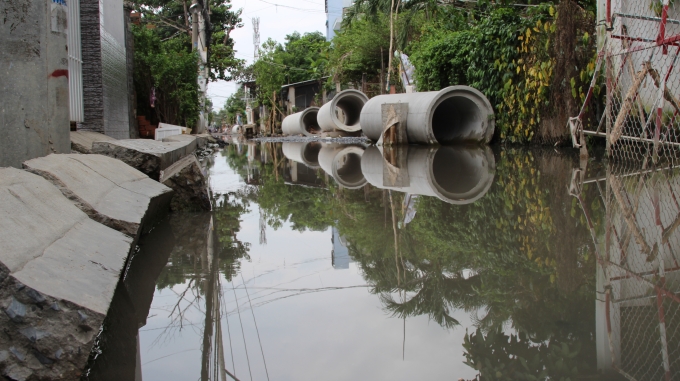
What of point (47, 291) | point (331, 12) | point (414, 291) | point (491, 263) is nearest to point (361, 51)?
point (491, 263)

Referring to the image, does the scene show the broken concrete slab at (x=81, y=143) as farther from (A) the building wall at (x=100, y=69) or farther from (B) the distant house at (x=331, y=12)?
(B) the distant house at (x=331, y=12)

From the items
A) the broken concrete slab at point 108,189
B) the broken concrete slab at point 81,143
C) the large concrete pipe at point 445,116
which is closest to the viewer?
the broken concrete slab at point 108,189

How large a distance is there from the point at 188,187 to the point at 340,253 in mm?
2104

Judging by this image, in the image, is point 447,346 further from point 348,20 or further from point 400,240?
point 348,20

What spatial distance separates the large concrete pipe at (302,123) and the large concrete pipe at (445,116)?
11.5 meters

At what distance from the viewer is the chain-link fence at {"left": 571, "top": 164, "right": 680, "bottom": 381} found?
2.16m

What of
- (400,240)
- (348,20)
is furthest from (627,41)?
(348,20)

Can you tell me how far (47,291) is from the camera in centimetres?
191

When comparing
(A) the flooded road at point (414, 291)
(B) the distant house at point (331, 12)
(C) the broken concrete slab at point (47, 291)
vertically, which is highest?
(B) the distant house at point (331, 12)

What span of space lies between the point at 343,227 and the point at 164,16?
31235 millimetres

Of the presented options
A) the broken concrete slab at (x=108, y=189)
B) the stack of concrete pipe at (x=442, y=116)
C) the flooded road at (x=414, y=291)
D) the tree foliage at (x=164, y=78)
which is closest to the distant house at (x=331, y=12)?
the tree foliage at (x=164, y=78)

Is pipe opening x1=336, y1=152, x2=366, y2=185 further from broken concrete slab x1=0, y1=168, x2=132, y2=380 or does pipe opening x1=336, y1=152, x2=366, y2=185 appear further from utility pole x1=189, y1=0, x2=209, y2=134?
utility pole x1=189, y1=0, x2=209, y2=134

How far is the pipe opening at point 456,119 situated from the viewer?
1506cm

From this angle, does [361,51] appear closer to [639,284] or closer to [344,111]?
[344,111]
